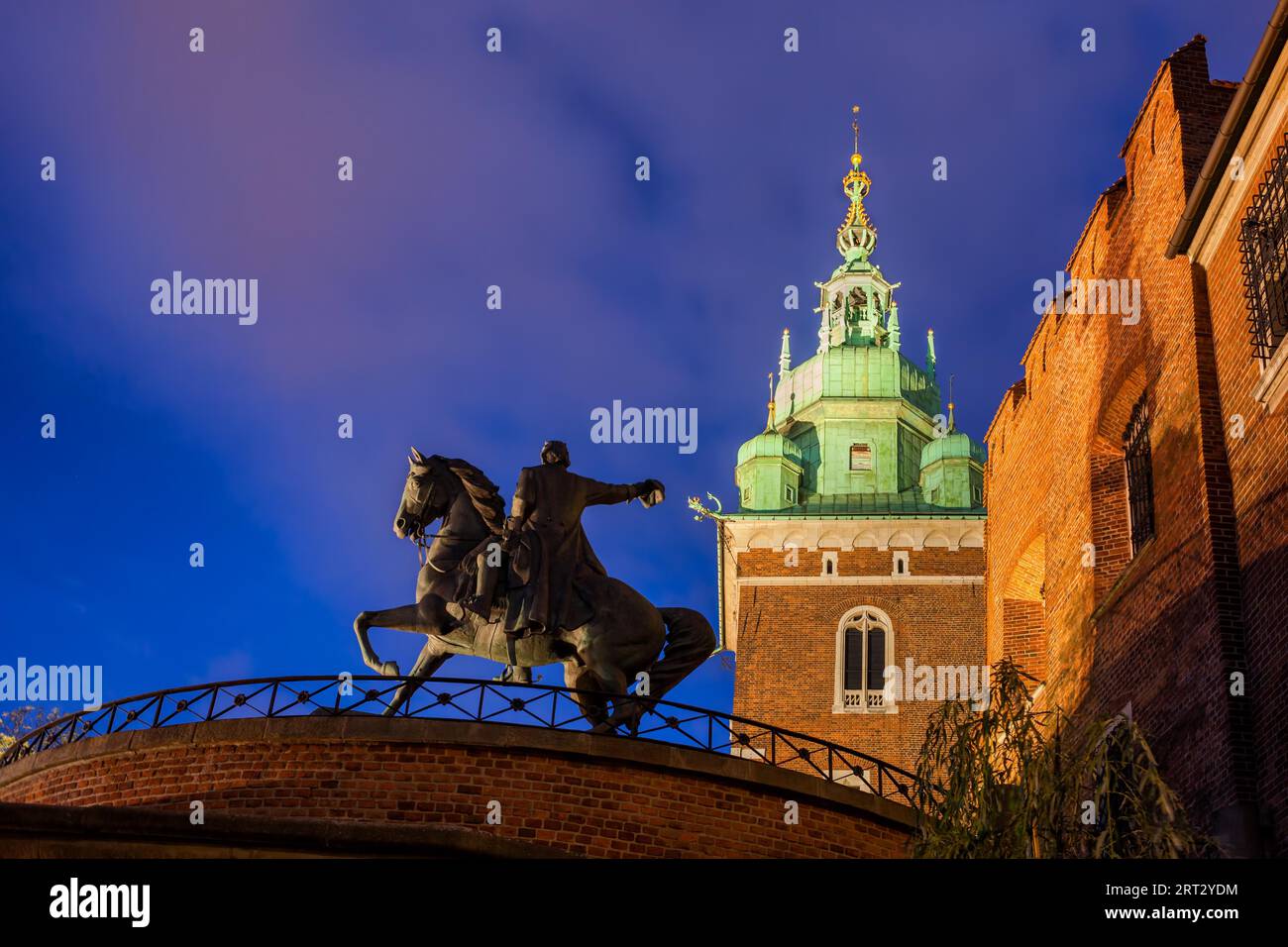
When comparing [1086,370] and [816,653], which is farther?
[816,653]

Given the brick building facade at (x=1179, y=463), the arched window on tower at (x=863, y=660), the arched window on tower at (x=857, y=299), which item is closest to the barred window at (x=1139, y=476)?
the brick building facade at (x=1179, y=463)

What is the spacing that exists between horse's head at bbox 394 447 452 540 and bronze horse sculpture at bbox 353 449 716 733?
0.04 ft

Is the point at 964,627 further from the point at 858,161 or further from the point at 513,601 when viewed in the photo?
the point at 513,601

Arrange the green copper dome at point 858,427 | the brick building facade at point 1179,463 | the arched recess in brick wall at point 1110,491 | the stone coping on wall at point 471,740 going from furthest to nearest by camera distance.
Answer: the green copper dome at point 858,427 < the arched recess in brick wall at point 1110,491 < the stone coping on wall at point 471,740 < the brick building facade at point 1179,463

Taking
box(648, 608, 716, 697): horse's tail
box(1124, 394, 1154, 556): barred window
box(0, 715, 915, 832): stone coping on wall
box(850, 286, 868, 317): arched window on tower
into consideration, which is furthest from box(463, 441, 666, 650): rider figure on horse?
box(850, 286, 868, 317): arched window on tower

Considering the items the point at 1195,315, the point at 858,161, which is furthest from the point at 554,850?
the point at 858,161

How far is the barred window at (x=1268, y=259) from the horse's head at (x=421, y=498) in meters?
9.00

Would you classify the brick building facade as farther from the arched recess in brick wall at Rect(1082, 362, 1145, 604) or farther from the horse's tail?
the horse's tail

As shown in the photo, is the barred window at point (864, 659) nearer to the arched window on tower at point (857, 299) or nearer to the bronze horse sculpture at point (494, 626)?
the arched window on tower at point (857, 299)

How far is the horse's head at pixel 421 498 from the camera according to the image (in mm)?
21234

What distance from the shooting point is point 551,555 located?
20109 mm
